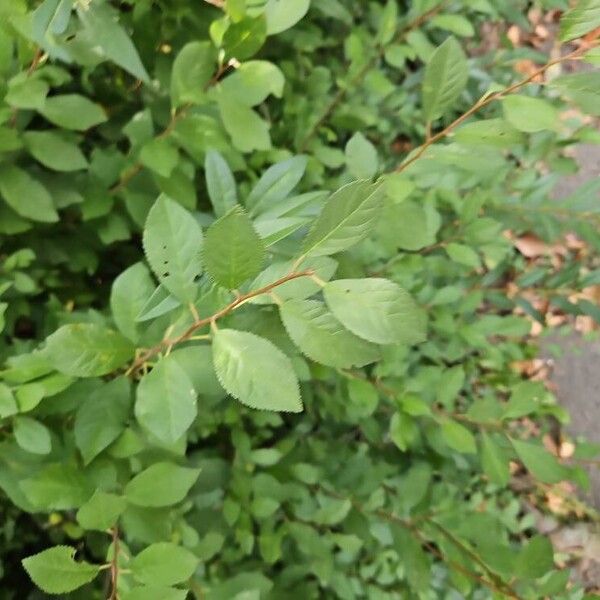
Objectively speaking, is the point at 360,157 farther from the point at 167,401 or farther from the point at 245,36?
the point at 167,401

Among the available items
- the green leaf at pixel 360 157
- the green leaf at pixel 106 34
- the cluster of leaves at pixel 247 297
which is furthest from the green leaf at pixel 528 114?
the green leaf at pixel 106 34

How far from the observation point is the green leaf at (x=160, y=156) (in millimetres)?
1026

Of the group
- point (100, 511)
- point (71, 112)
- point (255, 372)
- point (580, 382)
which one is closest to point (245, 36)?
point (71, 112)

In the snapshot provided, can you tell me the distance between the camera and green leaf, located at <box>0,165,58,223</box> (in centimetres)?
102

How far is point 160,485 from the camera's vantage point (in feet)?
2.64

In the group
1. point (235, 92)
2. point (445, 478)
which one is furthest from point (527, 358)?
point (235, 92)

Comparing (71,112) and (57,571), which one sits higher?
(71,112)

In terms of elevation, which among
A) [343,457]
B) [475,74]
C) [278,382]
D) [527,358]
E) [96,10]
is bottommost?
[527,358]

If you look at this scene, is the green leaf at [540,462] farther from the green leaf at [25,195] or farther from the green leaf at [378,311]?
the green leaf at [25,195]

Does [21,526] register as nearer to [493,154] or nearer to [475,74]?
[493,154]

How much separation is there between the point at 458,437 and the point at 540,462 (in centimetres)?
13

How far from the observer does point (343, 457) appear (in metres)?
1.41

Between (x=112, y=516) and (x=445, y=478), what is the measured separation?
1.23 meters

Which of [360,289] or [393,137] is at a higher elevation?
[360,289]
